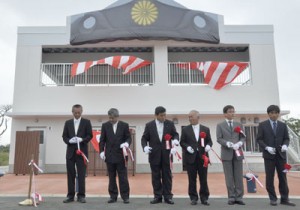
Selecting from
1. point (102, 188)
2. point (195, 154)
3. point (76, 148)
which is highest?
point (76, 148)

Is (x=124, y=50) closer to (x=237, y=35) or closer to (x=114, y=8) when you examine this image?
(x=114, y=8)

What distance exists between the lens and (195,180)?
5645 millimetres

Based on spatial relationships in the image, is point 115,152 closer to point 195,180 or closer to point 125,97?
point 195,180

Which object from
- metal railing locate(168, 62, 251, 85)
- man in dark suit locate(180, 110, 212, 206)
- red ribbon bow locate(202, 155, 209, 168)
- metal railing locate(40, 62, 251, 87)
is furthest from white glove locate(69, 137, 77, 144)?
metal railing locate(168, 62, 251, 85)

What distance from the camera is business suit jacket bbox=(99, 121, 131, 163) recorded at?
579cm

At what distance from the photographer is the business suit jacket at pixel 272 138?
5645mm

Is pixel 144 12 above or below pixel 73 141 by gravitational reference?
above

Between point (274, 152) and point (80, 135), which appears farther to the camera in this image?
point (80, 135)

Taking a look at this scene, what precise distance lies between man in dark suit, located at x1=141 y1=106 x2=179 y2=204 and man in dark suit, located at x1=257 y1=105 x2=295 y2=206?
1568 mm

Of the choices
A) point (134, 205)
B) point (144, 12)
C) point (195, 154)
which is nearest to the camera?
point (134, 205)

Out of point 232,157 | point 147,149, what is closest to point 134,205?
point 147,149

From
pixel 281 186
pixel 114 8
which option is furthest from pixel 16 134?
pixel 281 186

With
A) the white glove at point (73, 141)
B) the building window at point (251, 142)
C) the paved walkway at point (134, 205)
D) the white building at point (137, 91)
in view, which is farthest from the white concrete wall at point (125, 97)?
the paved walkway at point (134, 205)

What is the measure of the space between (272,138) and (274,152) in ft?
0.86
